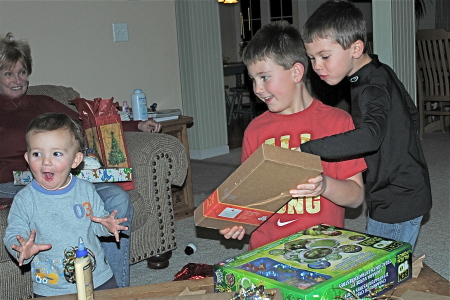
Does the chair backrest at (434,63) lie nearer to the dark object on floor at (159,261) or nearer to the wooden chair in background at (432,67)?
the wooden chair in background at (432,67)

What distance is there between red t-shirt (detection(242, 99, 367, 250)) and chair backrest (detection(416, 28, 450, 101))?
3.96 m

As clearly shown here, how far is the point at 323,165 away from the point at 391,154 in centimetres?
19

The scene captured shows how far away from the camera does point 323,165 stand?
1.71 m

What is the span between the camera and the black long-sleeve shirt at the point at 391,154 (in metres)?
1.60

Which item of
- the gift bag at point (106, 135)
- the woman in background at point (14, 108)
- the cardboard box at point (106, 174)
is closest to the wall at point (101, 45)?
the woman in background at point (14, 108)

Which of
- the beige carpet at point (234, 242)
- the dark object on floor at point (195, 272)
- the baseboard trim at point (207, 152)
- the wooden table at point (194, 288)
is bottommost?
the beige carpet at point (234, 242)

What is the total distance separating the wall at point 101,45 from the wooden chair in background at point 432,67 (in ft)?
7.60

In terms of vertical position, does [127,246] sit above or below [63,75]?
below

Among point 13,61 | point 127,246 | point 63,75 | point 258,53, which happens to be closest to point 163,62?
point 63,75

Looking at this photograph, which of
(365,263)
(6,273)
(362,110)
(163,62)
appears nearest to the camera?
(365,263)

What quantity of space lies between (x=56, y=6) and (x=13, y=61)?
1.30 m

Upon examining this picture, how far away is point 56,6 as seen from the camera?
3.85 m

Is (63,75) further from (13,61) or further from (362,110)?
(362,110)

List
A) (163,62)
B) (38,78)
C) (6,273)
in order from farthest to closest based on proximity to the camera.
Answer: (163,62), (38,78), (6,273)
